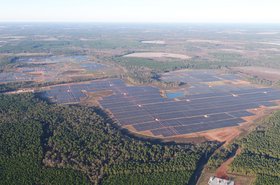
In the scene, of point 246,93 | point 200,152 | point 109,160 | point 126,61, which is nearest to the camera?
point 109,160

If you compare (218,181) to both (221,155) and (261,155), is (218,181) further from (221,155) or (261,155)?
(261,155)

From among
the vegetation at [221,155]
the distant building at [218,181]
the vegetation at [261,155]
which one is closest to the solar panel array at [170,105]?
the vegetation at [261,155]

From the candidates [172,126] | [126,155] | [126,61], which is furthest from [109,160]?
[126,61]

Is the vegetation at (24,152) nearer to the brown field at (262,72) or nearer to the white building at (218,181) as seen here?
the white building at (218,181)

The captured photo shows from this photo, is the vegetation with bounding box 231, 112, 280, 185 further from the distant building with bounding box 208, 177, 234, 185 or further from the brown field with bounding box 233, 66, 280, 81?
the brown field with bounding box 233, 66, 280, 81

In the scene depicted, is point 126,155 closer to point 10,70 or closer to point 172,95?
point 172,95
